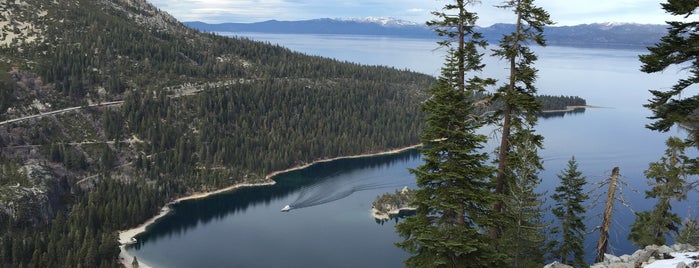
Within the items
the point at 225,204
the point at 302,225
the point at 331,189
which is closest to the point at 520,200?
the point at 302,225

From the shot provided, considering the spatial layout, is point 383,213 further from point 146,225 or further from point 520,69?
point 520,69

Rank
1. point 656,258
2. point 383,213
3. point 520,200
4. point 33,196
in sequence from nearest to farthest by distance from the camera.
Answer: point 656,258, point 520,200, point 33,196, point 383,213

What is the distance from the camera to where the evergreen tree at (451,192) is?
28.7 m

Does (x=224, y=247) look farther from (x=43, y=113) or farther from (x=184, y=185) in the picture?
(x=43, y=113)

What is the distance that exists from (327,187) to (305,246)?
57.7 m

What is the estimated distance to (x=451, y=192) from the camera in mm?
29250

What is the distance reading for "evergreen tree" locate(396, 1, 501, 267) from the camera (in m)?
28.7

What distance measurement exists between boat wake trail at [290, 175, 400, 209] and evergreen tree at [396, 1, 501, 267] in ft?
426

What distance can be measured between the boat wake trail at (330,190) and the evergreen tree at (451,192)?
12999 centimetres

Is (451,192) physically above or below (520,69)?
below

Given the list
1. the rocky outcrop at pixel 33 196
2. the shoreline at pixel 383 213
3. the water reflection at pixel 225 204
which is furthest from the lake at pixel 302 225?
the rocky outcrop at pixel 33 196

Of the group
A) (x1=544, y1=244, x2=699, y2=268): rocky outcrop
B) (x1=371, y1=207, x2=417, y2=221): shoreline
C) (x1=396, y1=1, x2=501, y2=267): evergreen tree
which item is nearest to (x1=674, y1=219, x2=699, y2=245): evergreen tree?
(x1=544, y1=244, x2=699, y2=268): rocky outcrop

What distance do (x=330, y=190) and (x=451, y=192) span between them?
146969 millimetres

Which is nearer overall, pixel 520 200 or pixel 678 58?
pixel 678 58
